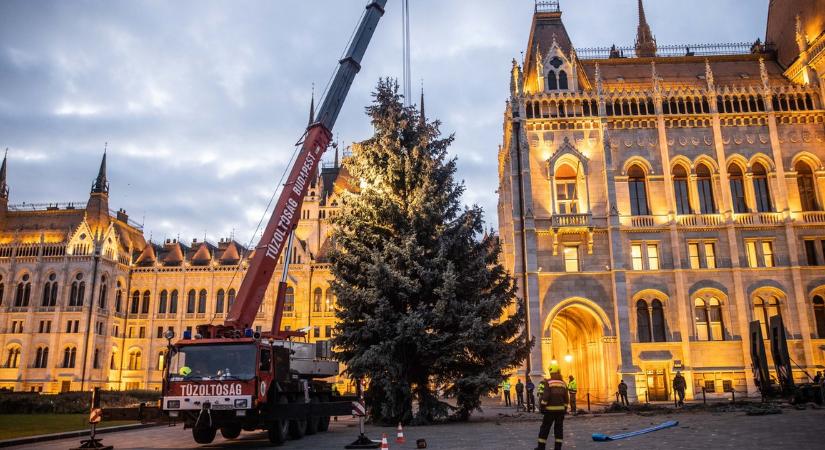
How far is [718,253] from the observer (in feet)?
120

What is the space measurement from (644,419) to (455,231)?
9.23 metres

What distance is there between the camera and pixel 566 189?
127ft

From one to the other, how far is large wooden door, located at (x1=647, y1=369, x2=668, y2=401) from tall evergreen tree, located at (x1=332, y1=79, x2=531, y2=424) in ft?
50.0

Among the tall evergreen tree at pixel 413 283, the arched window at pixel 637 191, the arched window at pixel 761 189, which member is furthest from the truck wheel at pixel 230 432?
the arched window at pixel 761 189

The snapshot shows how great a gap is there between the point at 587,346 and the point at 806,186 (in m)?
16.7

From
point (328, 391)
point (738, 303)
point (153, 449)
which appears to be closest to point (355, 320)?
point (328, 391)

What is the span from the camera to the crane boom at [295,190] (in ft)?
56.9

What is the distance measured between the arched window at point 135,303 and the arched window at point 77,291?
Answer: 6.00 m

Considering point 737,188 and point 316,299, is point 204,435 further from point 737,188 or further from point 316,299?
point 316,299

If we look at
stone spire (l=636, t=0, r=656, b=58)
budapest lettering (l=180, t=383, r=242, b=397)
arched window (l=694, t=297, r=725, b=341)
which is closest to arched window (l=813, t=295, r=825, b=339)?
arched window (l=694, t=297, r=725, b=341)

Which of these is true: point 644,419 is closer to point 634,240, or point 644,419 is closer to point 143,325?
point 634,240

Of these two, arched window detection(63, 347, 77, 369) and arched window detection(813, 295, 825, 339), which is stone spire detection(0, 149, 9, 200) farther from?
A: arched window detection(813, 295, 825, 339)

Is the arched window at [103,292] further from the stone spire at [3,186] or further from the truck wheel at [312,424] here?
the truck wheel at [312,424]

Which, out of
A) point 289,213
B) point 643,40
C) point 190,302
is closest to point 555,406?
point 289,213
